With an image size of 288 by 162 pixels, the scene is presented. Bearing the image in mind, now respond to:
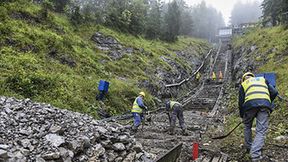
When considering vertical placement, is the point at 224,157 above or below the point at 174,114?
below

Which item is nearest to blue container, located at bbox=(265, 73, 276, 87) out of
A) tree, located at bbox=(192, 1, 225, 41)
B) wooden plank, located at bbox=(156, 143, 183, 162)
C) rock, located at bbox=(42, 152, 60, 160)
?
wooden plank, located at bbox=(156, 143, 183, 162)

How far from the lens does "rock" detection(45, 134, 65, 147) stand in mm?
4916

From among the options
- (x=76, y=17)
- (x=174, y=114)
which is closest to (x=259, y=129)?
(x=174, y=114)

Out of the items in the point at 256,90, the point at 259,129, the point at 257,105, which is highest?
the point at 256,90

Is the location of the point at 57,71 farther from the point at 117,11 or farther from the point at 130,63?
the point at 117,11

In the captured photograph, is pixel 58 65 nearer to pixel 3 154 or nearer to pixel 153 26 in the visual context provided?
pixel 3 154

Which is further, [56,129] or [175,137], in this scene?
[175,137]

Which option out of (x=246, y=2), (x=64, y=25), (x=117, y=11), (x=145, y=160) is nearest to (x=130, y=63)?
(x=64, y=25)

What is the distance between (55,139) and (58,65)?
9527mm

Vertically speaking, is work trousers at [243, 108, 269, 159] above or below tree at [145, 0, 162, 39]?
below

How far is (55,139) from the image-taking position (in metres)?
5.02

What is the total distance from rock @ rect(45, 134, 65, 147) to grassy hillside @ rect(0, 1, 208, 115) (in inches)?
194

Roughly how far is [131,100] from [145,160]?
28.6 feet

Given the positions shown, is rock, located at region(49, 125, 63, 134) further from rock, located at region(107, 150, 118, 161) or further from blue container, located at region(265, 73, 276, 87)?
blue container, located at region(265, 73, 276, 87)
